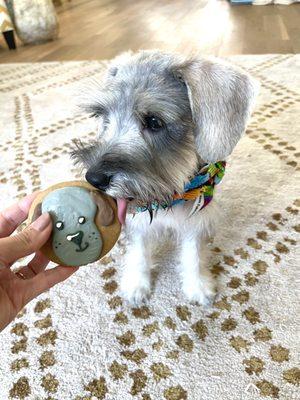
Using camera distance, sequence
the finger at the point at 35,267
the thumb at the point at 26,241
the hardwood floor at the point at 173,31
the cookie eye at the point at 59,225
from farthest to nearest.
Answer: the hardwood floor at the point at 173,31 → the finger at the point at 35,267 → the cookie eye at the point at 59,225 → the thumb at the point at 26,241

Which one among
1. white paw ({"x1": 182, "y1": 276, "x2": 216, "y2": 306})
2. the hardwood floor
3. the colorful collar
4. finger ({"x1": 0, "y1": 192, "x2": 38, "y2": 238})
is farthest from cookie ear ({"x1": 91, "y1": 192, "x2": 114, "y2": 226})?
the hardwood floor

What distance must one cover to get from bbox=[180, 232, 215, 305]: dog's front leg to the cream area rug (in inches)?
1.5

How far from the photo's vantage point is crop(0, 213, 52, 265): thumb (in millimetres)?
912

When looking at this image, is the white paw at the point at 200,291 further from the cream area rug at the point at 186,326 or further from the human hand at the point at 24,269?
the human hand at the point at 24,269

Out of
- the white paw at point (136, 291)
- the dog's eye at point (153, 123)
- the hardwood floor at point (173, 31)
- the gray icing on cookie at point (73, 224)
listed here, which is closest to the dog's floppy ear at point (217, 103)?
the dog's eye at point (153, 123)

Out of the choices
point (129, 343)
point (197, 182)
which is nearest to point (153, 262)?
point (129, 343)

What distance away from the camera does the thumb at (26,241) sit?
912 millimetres

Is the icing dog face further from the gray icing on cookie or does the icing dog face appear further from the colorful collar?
the colorful collar

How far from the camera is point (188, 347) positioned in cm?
139

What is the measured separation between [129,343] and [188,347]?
0.21 metres

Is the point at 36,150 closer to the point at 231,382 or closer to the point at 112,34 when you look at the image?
the point at 231,382

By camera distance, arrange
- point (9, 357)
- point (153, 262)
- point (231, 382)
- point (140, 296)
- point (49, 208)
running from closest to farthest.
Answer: point (49, 208) < point (231, 382) < point (9, 357) < point (140, 296) < point (153, 262)

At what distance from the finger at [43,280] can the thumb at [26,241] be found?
0.19 metres

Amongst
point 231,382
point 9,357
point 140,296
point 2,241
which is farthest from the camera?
point 140,296
